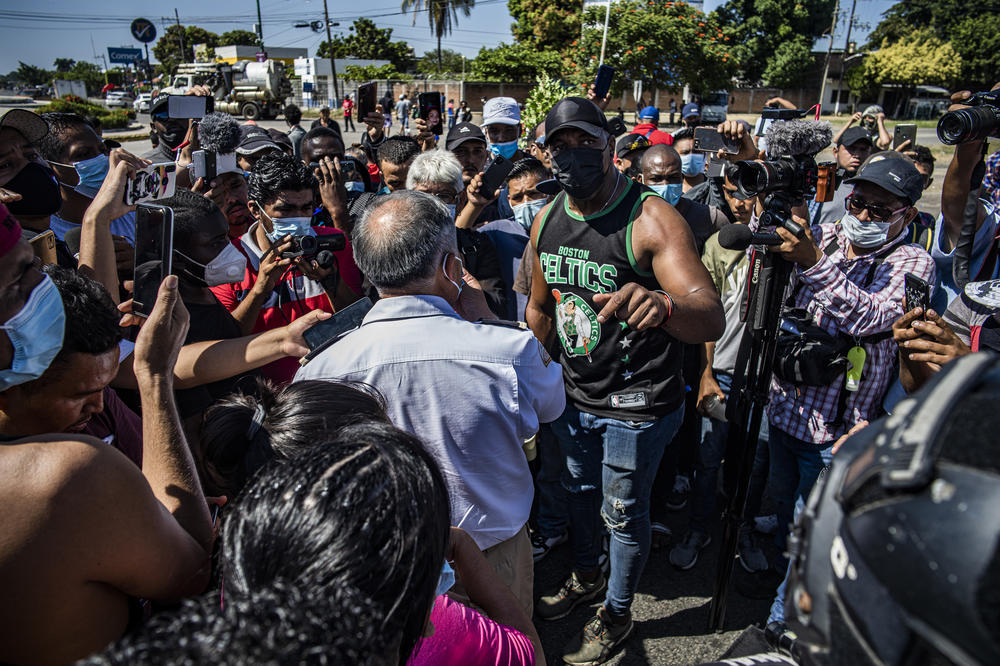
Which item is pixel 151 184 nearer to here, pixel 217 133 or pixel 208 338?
pixel 208 338

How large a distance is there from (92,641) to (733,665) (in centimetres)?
116

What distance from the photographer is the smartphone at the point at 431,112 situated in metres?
5.34

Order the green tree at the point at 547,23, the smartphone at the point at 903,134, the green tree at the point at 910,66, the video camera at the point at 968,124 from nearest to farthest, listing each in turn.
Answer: the video camera at the point at 968,124 → the smartphone at the point at 903,134 → the green tree at the point at 547,23 → the green tree at the point at 910,66

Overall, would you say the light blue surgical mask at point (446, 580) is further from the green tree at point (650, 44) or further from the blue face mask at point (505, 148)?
Result: the green tree at point (650, 44)

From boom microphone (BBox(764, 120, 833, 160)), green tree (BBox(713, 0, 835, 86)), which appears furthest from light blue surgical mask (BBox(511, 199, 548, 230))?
green tree (BBox(713, 0, 835, 86))

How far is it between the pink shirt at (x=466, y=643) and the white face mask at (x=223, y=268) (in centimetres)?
195

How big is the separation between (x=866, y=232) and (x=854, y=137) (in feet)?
10.8

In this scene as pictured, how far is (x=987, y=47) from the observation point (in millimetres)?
43344

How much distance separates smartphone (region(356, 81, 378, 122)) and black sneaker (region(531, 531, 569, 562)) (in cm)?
407

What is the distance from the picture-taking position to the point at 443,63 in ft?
189

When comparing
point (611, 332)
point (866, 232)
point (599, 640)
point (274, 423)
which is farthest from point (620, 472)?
point (274, 423)

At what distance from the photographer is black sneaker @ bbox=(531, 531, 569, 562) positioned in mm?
3355

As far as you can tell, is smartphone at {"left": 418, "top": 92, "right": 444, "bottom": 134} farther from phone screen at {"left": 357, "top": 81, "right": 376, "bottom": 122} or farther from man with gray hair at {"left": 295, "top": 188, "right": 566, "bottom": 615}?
man with gray hair at {"left": 295, "top": 188, "right": 566, "bottom": 615}

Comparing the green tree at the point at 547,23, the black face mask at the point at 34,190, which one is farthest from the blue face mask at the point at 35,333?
the green tree at the point at 547,23
